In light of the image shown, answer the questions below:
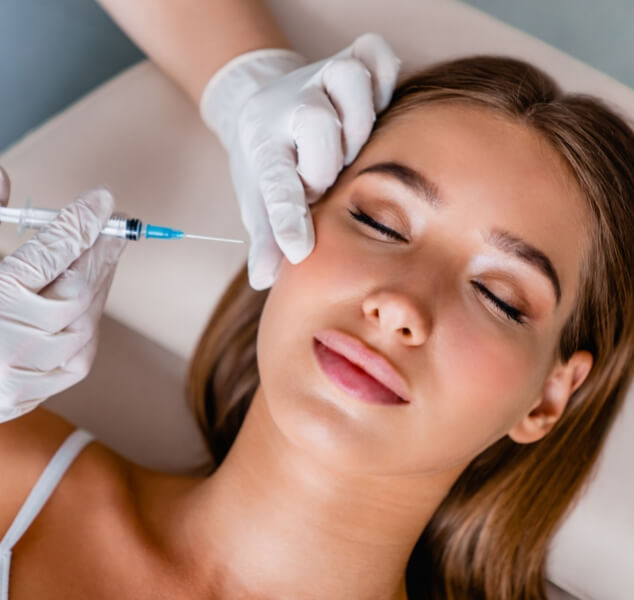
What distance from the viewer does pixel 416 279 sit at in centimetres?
113

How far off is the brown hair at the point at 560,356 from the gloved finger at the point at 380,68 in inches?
0.9

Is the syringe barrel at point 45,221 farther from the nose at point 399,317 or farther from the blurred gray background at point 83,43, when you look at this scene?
the blurred gray background at point 83,43

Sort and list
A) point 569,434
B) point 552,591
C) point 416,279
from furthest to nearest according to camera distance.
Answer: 1. point 552,591
2. point 569,434
3. point 416,279

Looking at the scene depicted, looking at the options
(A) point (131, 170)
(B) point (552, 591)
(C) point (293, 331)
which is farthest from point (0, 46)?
(B) point (552, 591)

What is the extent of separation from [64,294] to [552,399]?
899 mm

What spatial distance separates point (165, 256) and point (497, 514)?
961 mm

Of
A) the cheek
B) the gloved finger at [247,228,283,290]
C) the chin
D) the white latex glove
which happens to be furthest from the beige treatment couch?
the chin

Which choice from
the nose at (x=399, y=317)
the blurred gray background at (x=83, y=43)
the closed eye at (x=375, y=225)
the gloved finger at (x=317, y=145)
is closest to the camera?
the nose at (x=399, y=317)

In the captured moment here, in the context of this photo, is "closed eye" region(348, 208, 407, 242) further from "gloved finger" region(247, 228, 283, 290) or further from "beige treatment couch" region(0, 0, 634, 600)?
"beige treatment couch" region(0, 0, 634, 600)

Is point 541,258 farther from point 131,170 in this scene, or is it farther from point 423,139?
point 131,170

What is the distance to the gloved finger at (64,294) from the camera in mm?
1256

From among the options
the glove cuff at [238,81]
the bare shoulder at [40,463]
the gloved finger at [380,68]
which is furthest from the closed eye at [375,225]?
the bare shoulder at [40,463]

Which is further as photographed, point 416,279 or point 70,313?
point 70,313

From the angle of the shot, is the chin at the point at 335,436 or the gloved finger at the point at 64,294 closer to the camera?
the chin at the point at 335,436
